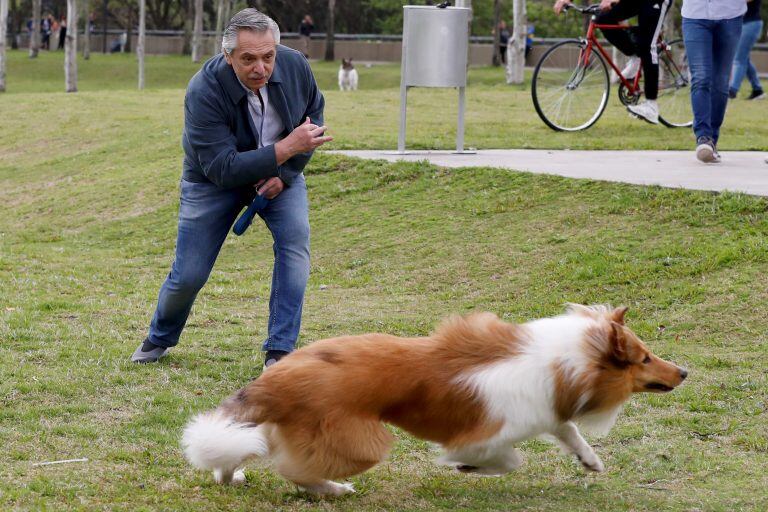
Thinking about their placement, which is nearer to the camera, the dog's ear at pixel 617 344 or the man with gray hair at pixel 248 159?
the dog's ear at pixel 617 344

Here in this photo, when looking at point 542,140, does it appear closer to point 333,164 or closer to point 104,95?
point 333,164

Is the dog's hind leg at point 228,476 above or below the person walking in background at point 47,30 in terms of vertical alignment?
below

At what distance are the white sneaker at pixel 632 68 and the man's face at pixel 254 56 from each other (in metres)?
8.44

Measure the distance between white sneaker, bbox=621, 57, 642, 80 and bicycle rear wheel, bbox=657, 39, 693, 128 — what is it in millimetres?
1128

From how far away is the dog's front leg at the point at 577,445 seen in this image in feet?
14.0

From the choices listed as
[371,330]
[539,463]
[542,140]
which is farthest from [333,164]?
[539,463]

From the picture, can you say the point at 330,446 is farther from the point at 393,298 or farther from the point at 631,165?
the point at 631,165

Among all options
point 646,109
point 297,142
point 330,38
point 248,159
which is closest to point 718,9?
point 646,109

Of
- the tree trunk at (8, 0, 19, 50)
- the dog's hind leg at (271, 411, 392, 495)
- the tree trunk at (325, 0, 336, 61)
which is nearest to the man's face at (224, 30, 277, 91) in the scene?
the dog's hind leg at (271, 411, 392, 495)

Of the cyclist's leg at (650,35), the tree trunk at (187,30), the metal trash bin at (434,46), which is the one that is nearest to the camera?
the metal trash bin at (434,46)

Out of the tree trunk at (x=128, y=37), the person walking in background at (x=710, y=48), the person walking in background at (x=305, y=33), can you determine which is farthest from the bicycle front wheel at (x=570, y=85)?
the tree trunk at (x=128, y=37)

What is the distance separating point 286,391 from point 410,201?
6517 millimetres

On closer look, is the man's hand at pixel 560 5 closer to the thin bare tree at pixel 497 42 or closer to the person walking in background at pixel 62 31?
the thin bare tree at pixel 497 42

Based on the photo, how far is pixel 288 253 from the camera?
5715 millimetres
